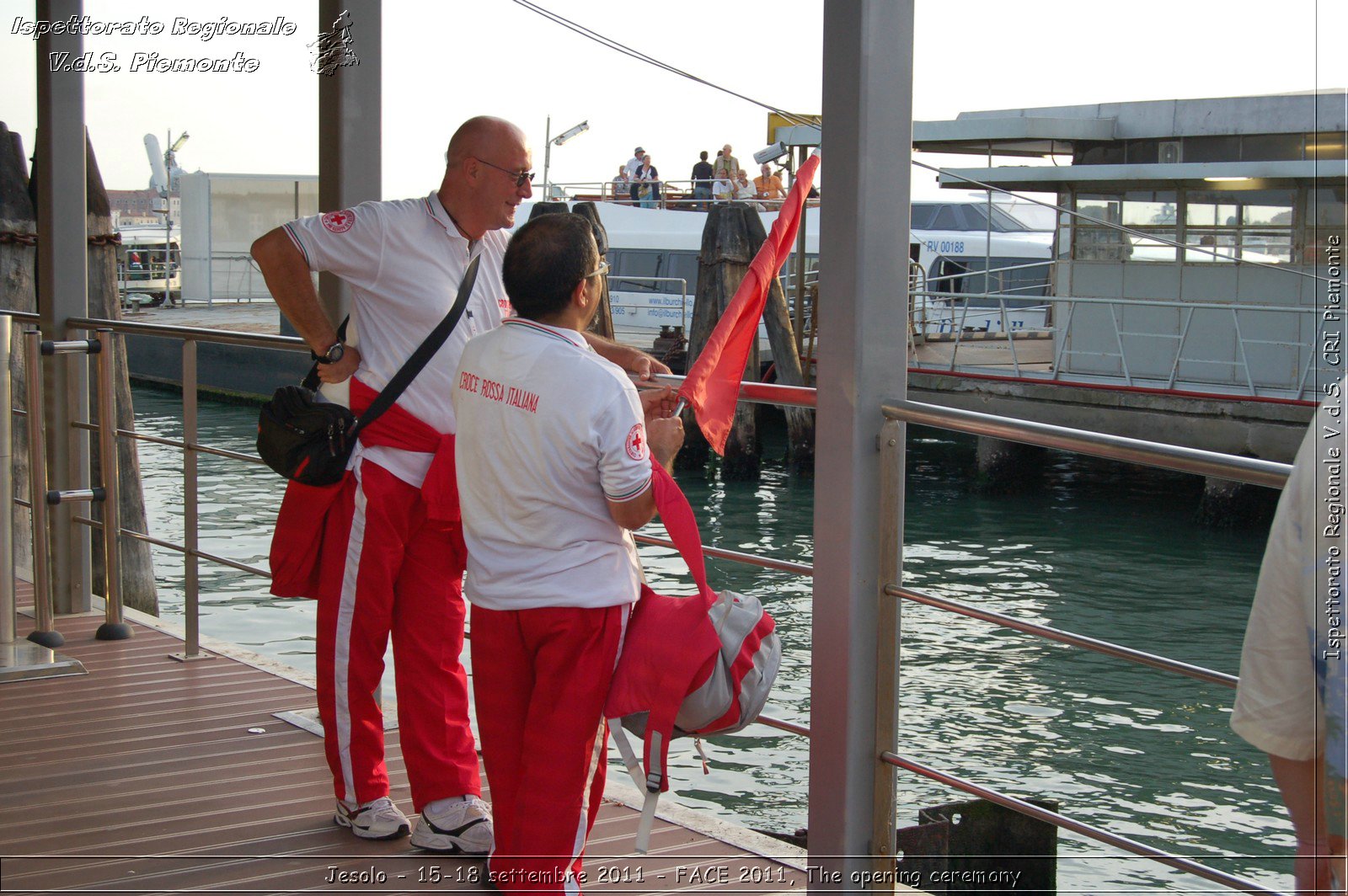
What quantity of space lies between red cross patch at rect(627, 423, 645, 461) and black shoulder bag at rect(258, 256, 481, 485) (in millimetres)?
790

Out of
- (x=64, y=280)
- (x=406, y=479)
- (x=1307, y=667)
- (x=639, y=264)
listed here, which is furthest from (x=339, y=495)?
(x=639, y=264)

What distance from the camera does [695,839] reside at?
287 centimetres

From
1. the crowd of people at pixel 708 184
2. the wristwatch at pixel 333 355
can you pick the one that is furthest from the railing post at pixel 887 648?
the crowd of people at pixel 708 184

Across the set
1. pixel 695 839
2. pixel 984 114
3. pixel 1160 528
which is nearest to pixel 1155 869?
pixel 695 839

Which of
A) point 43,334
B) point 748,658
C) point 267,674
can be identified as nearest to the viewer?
point 748,658

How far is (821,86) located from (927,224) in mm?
26556

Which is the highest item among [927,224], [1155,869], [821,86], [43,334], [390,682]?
[927,224]

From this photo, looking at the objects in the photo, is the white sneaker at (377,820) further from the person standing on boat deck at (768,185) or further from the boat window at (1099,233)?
the person standing on boat deck at (768,185)

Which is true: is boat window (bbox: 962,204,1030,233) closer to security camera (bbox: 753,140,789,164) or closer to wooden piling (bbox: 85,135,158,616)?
security camera (bbox: 753,140,789,164)

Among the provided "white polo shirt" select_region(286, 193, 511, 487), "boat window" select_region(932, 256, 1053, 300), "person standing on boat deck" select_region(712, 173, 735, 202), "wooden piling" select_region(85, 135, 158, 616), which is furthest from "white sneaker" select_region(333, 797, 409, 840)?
"boat window" select_region(932, 256, 1053, 300)

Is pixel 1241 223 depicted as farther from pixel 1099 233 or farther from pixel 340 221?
pixel 340 221

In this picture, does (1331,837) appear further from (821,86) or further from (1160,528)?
(1160,528)

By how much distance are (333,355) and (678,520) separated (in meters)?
1.06

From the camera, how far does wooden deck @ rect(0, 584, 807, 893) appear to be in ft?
8.84
